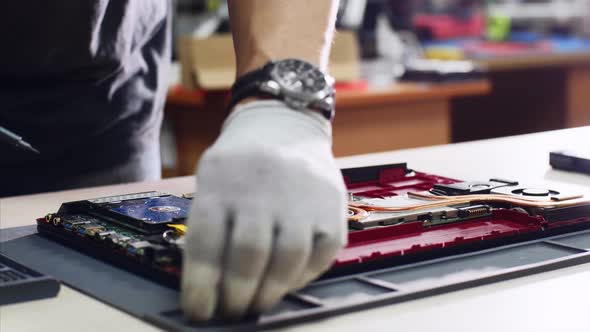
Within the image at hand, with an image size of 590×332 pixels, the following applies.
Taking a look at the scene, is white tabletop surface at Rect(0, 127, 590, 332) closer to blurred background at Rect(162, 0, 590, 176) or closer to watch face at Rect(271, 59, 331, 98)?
watch face at Rect(271, 59, 331, 98)

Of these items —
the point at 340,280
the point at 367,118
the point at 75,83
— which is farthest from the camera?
the point at 367,118

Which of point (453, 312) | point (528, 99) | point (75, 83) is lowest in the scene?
point (528, 99)

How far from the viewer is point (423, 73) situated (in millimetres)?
2764

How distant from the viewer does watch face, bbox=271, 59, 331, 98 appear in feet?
2.20

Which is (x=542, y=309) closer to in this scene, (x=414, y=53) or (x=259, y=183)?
(x=259, y=183)

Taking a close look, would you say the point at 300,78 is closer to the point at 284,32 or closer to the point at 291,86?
the point at 291,86

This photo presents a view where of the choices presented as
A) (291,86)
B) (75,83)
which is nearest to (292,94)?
(291,86)

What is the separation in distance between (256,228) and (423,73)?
2.29m

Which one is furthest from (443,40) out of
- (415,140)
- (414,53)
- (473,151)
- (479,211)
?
(479,211)

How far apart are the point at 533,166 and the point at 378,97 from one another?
4.74ft

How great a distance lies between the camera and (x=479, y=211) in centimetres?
76

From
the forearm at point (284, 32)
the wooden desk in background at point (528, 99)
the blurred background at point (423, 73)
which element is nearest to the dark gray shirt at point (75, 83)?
the forearm at point (284, 32)

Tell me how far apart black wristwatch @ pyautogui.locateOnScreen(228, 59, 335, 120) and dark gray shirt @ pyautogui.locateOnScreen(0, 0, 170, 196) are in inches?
20.1

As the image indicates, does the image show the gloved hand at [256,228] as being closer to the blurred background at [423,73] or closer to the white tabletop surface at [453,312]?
the white tabletop surface at [453,312]
